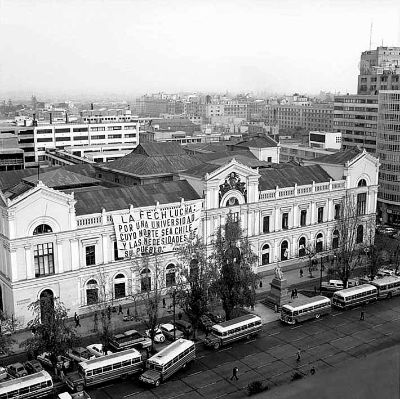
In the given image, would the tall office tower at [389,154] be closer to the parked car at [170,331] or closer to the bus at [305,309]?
the bus at [305,309]

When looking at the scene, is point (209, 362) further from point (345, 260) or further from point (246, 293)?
point (345, 260)

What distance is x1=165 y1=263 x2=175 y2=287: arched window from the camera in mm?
43969

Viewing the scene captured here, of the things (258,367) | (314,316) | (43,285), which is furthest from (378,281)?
(43,285)

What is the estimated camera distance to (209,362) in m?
32.3

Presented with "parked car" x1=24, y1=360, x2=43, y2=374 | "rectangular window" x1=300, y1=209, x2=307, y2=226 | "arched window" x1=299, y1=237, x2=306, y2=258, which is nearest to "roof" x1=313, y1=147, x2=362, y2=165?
"rectangular window" x1=300, y1=209, x2=307, y2=226

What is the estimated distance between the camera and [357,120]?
274 ft

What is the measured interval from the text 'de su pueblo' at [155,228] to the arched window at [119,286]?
5.42ft

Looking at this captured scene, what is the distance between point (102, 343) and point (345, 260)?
2014 cm

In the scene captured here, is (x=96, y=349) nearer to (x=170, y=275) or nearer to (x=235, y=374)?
(x=235, y=374)

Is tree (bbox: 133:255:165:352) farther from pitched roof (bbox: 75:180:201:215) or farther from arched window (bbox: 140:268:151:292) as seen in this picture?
pitched roof (bbox: 75:180:201:215)

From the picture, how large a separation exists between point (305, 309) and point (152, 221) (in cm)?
1295

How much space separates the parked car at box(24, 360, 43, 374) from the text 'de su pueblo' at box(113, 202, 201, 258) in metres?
11.8

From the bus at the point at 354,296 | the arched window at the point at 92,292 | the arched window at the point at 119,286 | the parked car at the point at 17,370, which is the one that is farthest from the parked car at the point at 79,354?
the bus at the point at 354,296

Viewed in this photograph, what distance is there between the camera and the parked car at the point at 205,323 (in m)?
36.5
